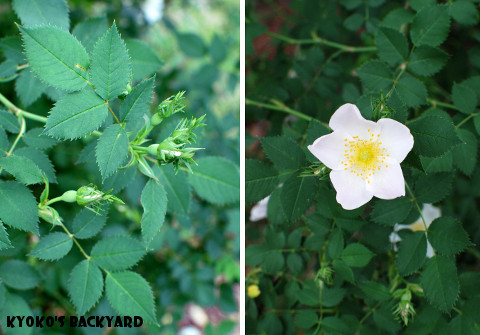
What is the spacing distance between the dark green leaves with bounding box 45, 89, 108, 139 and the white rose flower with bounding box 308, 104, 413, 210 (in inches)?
12.5

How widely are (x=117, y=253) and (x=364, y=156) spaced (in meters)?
0.48

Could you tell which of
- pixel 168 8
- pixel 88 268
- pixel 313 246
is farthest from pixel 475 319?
pixel 168 8

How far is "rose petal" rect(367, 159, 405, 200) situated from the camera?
667 millimetres

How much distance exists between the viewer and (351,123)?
69cm

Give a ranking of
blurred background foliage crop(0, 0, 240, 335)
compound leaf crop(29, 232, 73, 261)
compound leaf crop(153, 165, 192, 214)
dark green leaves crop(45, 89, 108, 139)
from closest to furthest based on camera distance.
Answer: dark green leaves crop(45, 89, 108, 139) → compound leaf crop(29, 232, 73, 261) → compound leaf crop(153, 165, 192, 214) → blurred background foliage crop(0, 0, 240, 335)

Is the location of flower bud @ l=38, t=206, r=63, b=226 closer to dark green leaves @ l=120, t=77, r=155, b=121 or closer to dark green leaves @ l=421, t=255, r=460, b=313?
dark green leaves @ l=120, t=77, r=155, b=121

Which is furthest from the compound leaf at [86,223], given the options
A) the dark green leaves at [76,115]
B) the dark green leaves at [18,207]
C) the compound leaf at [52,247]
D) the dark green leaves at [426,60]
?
the dark green leaves at [426,60]

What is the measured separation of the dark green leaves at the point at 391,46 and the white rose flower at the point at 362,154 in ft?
1.01

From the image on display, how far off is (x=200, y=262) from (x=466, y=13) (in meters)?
1.17

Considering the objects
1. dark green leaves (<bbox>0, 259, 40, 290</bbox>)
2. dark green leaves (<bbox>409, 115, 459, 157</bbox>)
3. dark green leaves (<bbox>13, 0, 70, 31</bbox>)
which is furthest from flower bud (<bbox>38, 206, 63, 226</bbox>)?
dark green leaves (<bbox>409, 115, 459, 157</bbox>)

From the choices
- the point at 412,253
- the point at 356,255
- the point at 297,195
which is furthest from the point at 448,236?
the point at 297,195

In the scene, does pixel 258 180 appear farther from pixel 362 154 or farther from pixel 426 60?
pixel 426 60

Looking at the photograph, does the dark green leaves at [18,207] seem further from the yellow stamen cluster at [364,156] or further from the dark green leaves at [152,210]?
the yellow stamen cluster at [364,156]

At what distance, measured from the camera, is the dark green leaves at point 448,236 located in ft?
2.62
